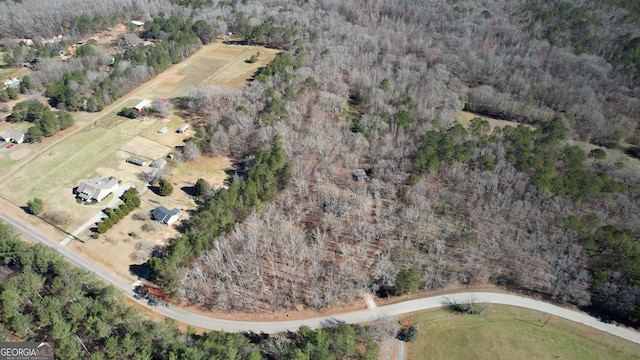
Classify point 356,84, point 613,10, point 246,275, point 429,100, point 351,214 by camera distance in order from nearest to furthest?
point 246,275 → point 351,214 → point 429,100 → point 356,84 → point 613,10

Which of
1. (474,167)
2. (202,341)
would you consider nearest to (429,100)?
(474,167)

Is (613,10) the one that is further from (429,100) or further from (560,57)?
(429,100)

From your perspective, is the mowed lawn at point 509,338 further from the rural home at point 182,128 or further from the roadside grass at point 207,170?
the rural home at point 182,128

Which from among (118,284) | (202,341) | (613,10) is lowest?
(118,284)

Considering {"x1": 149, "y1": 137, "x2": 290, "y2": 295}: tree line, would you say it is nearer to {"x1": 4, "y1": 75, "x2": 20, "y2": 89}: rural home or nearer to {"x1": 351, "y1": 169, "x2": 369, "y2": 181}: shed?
{"x1": 351, "y1": 169, "x2": 369, "y2": 181}: shed

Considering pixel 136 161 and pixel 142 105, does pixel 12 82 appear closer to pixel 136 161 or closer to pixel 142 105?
pixel 142 105
